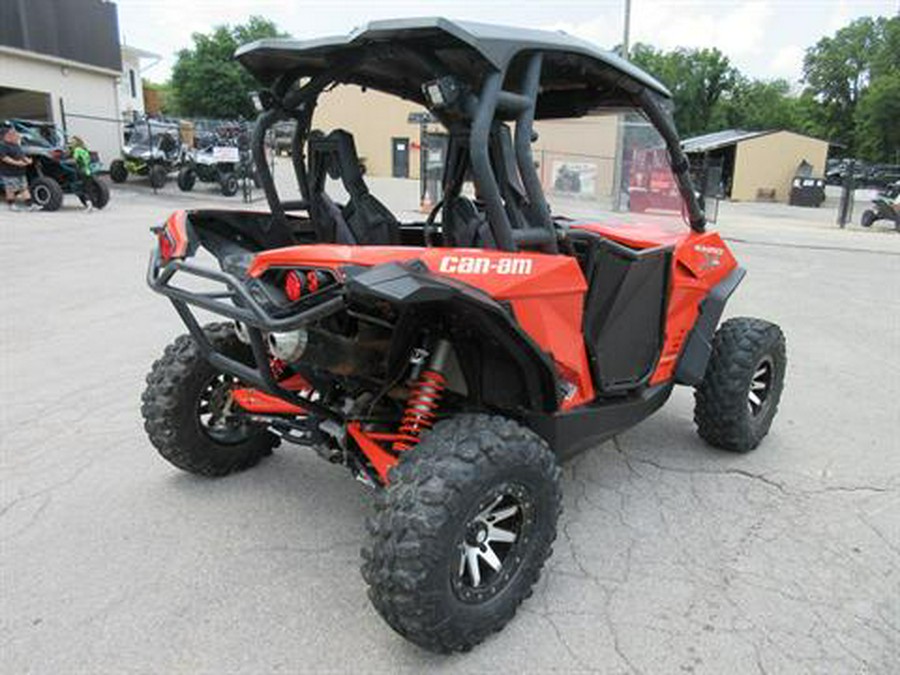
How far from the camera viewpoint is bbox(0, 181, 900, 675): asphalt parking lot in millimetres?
2516

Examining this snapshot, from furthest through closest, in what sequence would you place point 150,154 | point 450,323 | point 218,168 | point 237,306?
point 150,154
point 218,168
point 450,323
point 237,306

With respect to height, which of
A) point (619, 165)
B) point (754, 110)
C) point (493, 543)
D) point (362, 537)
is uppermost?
point (754, 110)

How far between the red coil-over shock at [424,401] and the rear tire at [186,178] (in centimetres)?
1909

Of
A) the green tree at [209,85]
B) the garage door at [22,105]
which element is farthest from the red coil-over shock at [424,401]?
the green tree at [209,85]

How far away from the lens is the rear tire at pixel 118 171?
2102cm

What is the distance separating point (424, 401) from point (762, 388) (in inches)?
94.7

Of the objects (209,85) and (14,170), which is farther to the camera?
(209,85)

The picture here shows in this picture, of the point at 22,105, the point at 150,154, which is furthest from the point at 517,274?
the point at 22,105

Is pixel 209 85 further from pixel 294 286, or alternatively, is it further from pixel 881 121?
pixel 294 286

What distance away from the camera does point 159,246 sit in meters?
2.94

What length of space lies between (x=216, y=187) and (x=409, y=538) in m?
21.3

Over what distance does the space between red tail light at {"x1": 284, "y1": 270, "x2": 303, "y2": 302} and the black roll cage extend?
712 mm

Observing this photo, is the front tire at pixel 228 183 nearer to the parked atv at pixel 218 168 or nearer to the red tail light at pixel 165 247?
the parked atv at pixel 218 168

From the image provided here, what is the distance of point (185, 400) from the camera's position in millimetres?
3400
